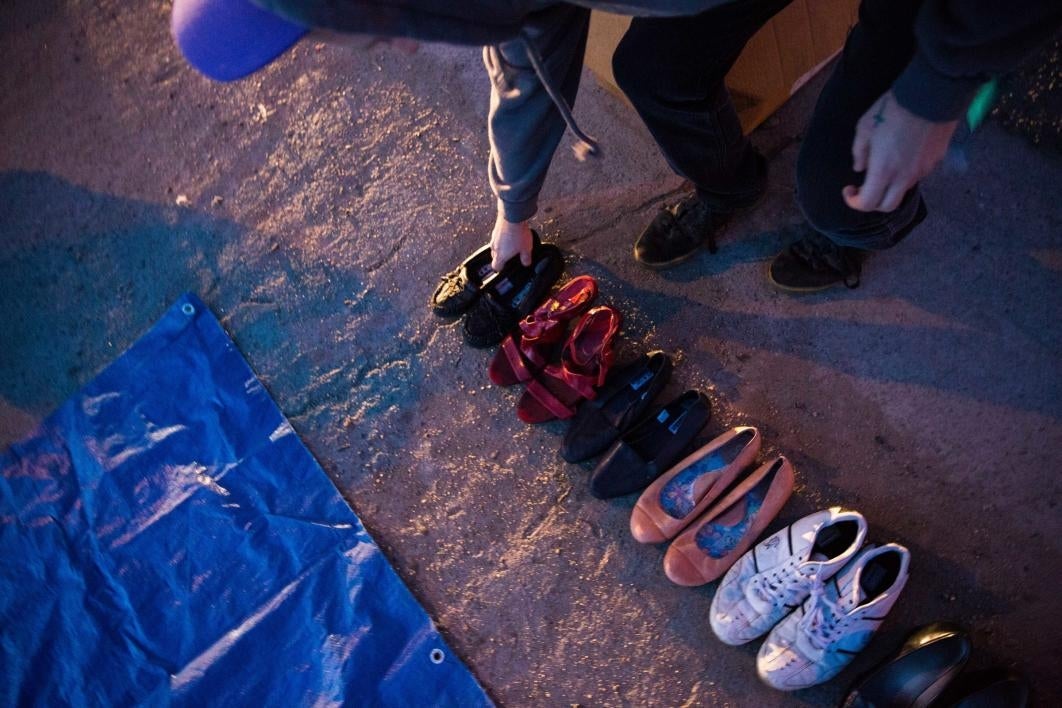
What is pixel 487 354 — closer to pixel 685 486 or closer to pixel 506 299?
pixel 506 299

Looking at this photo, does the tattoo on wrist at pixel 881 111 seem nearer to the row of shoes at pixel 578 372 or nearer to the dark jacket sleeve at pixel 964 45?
the dark jacket sleeve at pixel 964 45

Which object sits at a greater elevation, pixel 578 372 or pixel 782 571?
pixel 578 372

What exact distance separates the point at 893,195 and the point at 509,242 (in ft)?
2.72

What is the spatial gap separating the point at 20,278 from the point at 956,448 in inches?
94.2

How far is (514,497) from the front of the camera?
5.43ft

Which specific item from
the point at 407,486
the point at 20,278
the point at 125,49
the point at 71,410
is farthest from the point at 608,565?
the point at 125,49

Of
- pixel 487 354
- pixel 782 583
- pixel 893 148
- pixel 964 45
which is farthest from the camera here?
pixel 487 354

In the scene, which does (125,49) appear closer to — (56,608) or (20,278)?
(20,278)

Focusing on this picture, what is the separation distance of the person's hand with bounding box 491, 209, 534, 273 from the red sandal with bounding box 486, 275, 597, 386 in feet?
0.42

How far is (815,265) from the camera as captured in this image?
5.39 feet

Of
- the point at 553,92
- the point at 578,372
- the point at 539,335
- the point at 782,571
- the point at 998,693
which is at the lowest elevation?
the point at 998,693

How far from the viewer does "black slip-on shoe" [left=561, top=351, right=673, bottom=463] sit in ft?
5.29

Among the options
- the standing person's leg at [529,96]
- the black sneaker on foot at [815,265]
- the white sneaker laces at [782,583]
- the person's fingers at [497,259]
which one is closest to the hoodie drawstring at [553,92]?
the standing person's leg at [529,96]

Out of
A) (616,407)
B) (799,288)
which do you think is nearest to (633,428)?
(616,407)
